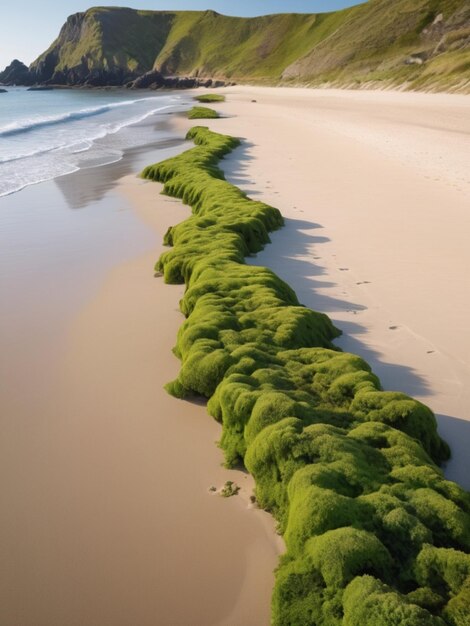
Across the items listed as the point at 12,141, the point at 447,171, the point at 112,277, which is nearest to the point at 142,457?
the point at 112,277

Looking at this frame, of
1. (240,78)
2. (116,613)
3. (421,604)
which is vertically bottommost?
(116,613)

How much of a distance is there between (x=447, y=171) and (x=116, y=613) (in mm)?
14723

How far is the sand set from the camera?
5906 mm

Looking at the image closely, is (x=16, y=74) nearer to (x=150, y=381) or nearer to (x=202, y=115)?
(x=202, y=115)

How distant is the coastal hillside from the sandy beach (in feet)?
122

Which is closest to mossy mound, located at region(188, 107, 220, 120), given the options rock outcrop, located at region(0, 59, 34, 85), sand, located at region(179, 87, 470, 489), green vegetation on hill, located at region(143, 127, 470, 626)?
sand, located at region(179, 87, 470, 489)

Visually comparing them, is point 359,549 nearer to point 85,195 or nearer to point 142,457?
point 142,457

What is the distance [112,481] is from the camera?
4500mm

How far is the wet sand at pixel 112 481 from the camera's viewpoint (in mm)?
3518

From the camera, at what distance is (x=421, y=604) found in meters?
2.97

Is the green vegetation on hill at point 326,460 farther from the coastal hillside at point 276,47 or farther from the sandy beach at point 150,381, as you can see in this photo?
the coastal hillside at point 276,47

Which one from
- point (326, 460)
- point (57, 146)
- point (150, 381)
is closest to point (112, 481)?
point (150, 381)

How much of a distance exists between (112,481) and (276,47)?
503ft

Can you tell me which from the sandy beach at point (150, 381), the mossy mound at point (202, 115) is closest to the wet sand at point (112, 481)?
the sandy beach at point (150, 381)
